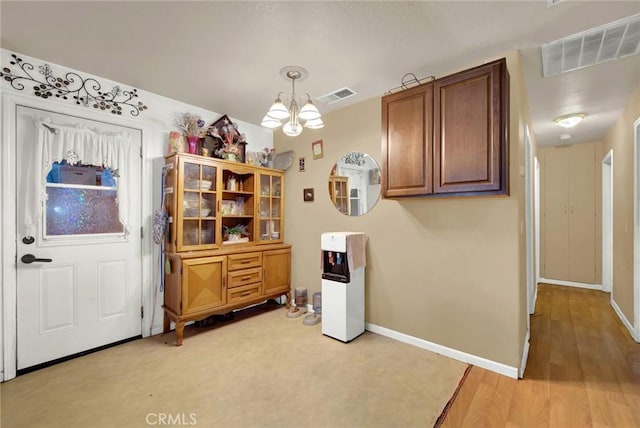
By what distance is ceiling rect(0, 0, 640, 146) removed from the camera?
178 centimetres

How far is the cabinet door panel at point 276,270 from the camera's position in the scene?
3.59 metres

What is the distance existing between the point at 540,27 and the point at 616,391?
2.62 m

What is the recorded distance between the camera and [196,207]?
10.1 ft

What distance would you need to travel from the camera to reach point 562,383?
7.00ft

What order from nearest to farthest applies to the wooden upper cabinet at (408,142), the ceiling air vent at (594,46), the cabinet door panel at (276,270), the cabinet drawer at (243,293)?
the ceiling air vent at (594,46)
the wooden upper cabinet at (408,142)
the cabinet drawer at (243,293)
the cabinet door panel at (276,270)

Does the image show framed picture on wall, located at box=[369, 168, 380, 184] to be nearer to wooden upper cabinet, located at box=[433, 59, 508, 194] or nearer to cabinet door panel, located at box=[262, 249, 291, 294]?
wooden upper cabinet, located at box=[433, 59, 508, 194]

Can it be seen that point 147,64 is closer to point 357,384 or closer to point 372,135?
point 372,135

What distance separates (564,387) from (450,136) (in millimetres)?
2027

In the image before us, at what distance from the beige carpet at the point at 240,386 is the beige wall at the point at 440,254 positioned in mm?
309

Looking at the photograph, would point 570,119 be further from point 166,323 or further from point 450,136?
point 166,323

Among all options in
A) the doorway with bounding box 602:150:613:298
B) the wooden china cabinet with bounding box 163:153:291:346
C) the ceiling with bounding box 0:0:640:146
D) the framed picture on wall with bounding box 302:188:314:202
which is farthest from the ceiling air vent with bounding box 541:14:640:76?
the doorway with bounding box 602:150:613:298

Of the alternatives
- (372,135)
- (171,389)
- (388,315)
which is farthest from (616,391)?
(171,389)

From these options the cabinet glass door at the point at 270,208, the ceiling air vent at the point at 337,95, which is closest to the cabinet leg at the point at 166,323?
the cabinet glass door at the point at 270,208

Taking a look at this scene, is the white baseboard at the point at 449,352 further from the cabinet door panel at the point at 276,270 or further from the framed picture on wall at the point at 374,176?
the framed picture on wall at the point at 374,176
